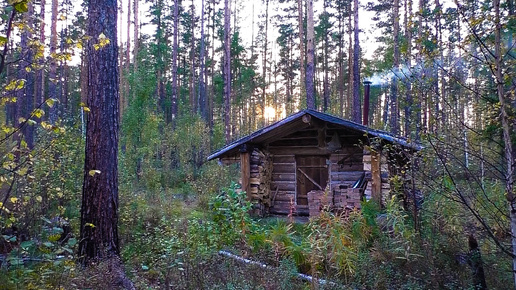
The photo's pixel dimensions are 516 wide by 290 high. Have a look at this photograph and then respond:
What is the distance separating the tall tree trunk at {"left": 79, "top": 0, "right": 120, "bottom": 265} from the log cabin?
6314mm

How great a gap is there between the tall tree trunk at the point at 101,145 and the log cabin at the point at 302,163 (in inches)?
249

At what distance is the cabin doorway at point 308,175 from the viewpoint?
1260cm

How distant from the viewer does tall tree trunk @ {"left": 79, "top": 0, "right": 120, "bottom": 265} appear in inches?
214

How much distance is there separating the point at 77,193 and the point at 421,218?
6752 millimetres

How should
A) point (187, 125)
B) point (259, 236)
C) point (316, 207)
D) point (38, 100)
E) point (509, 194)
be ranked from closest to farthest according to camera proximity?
point (509, 194) < point (259, 236) < point (316, 207) < point (187, 125) < point (38, 100)

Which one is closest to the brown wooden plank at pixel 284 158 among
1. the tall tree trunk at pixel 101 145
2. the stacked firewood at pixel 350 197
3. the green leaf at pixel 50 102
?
the stacked firewood at pixel 350 197

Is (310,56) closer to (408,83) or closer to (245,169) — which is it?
(245,169)

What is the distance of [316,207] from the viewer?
34.6 ft

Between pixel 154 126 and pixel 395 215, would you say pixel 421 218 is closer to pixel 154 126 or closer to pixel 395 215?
pixel 395 215

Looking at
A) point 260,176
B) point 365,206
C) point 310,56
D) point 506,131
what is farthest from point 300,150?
point 506,131

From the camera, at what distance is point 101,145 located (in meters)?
5.57

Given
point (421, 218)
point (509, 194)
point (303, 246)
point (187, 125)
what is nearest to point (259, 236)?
point (303, 246)

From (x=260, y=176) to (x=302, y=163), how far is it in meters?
1.54

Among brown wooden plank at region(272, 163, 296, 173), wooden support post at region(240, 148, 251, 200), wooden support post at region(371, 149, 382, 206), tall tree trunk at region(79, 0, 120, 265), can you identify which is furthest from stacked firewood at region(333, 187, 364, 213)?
Result: tall tree trunk at region(79, 0, 120, 265)
